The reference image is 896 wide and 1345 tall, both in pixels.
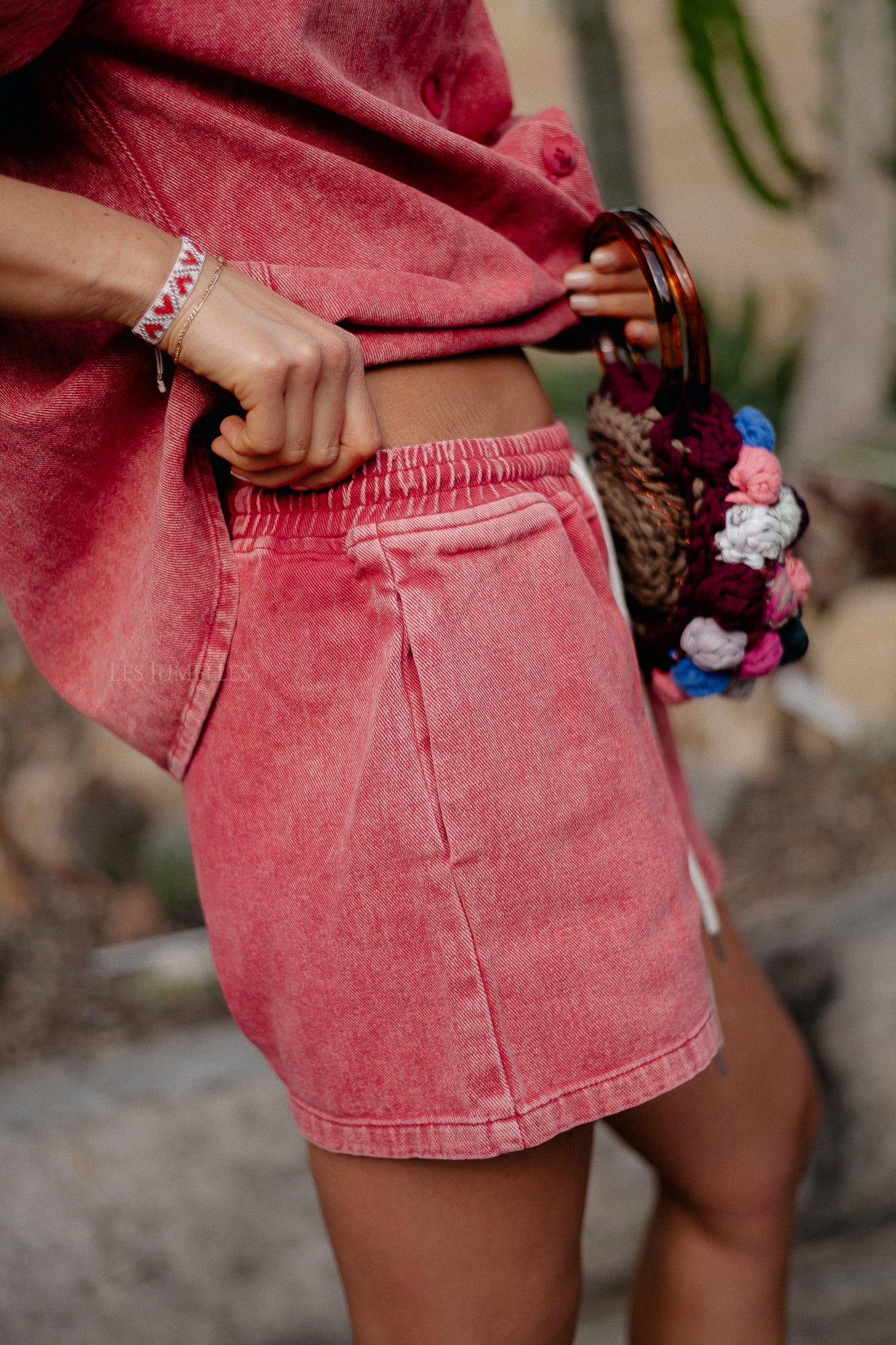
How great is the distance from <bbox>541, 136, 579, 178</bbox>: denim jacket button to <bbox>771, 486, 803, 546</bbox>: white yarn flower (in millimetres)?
297

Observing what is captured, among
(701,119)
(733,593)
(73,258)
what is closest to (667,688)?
(733,593)

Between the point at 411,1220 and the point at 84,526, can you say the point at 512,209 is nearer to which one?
the point at 84,526

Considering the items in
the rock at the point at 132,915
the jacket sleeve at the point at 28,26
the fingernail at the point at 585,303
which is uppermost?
the jacket sleeve at the point at 28,26

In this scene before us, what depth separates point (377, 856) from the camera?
2.08ft

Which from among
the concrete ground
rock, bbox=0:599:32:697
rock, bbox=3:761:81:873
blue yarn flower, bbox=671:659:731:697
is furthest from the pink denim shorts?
rock, bbox=0:599:32:697

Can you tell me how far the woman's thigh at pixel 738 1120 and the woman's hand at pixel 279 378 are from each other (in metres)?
0.54

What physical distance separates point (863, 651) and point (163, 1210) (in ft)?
5.75

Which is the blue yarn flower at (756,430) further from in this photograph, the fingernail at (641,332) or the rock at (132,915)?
the rock at (132,915)

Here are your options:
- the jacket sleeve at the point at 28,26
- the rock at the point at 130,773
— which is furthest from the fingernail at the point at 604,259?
the rock at the point at 130,773

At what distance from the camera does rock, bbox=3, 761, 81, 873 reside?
2117 mm

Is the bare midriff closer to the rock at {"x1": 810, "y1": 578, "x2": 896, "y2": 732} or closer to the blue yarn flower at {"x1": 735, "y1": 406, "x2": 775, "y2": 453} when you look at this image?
the blue yarn flower at {"x1": 735, "y1": 406, "x2": 775, "y2": 453}

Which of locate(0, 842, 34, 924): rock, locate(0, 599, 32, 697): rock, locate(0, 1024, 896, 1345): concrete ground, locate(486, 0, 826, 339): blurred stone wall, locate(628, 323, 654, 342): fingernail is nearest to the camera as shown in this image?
locate(628, 323, 654, 342): fingernail

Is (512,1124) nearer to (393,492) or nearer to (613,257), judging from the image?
(393,492)

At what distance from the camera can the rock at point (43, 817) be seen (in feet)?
6.95
